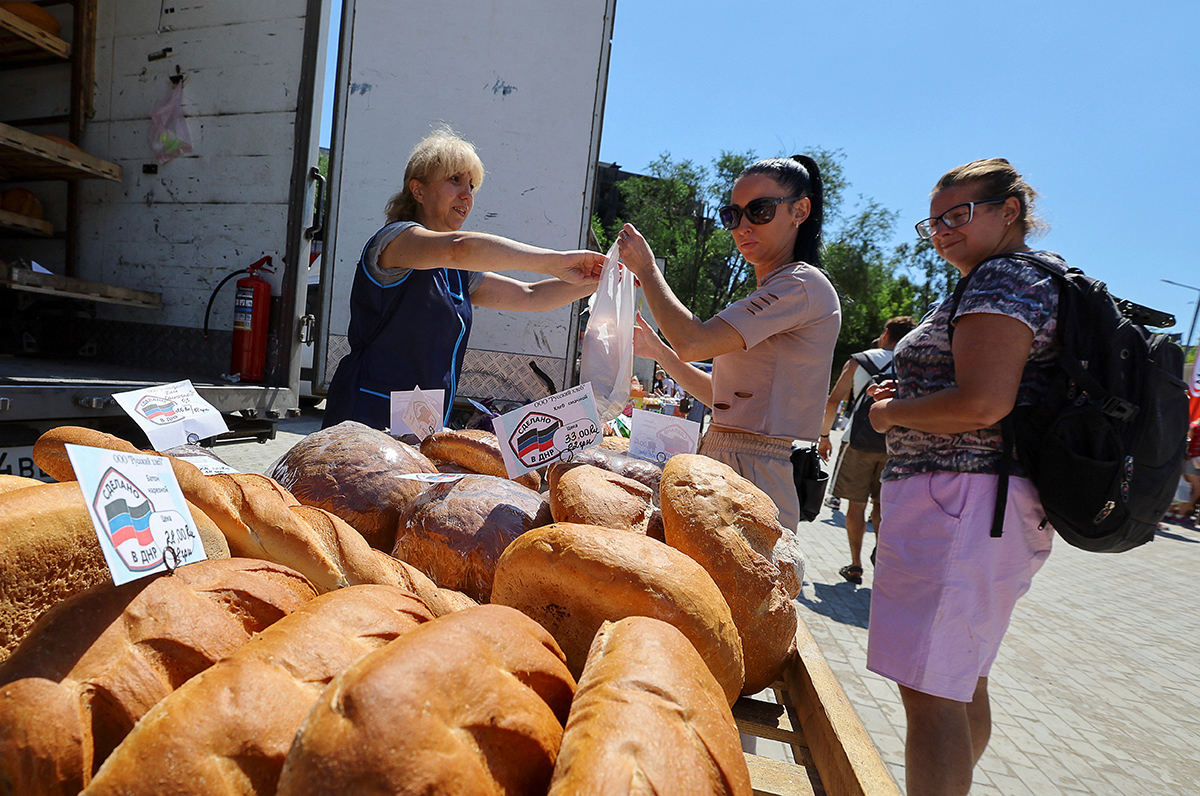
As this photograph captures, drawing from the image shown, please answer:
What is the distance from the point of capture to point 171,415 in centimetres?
166

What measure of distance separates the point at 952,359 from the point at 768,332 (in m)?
0.57

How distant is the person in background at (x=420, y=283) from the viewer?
2420 millimetres

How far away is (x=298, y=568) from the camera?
1.03 meters

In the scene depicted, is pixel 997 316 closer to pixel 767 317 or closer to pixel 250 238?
pixel 767 317

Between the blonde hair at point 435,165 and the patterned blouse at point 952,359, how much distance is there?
1.99 metres

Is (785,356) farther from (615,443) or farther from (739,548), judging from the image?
(739,548)

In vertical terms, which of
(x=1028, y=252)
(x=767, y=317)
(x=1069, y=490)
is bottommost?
(x=1069, y=490)

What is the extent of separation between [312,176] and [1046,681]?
5901 mm

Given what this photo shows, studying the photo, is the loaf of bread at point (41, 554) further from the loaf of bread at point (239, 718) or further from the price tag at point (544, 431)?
the price tag at point (544, 431)

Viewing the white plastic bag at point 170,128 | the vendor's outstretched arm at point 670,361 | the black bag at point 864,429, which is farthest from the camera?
the black bag at point 864,429

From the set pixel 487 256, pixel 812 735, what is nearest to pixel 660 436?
pixel 812 735

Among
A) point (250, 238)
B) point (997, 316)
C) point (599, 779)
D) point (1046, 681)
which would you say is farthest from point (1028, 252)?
point (250, 238)

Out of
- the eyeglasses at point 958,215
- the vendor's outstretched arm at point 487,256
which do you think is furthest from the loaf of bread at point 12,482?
the eyeglasses at point 958,215

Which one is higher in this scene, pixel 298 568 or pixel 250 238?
pixel 250 238
